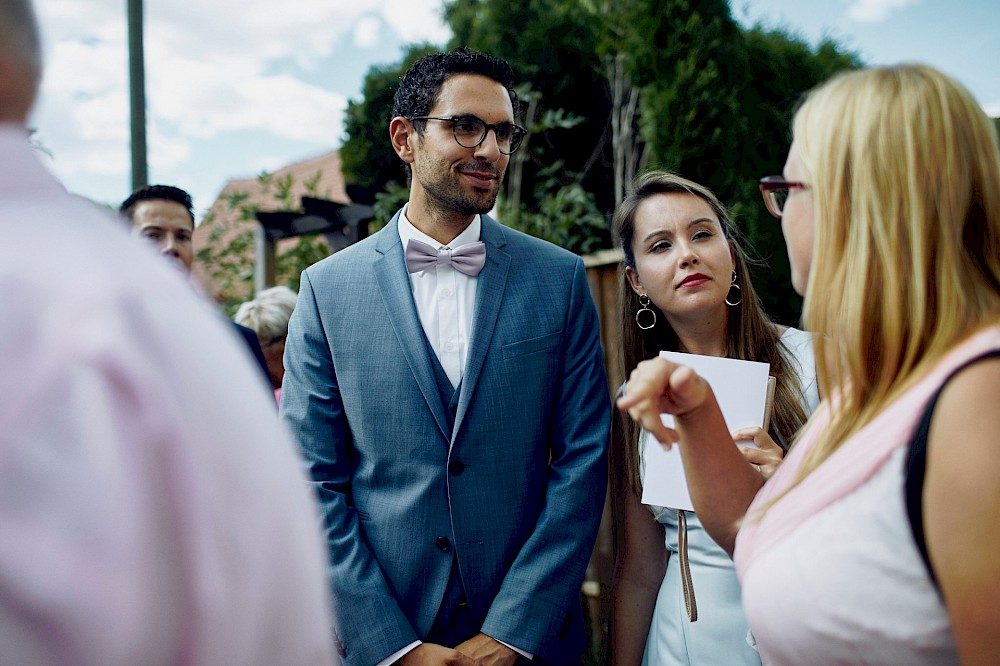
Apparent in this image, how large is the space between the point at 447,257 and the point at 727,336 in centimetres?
91

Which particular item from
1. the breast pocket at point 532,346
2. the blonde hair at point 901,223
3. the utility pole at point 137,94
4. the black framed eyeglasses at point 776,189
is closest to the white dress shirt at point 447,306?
the breast pocket at point 532,346

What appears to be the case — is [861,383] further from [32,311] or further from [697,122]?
[697,122]

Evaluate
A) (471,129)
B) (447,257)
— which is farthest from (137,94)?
(447,257)

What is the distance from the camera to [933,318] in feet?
4.04

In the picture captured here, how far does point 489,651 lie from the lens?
2.08 m

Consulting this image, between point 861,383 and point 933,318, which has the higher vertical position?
point 933,318

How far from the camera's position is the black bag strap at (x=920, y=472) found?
1.08 m

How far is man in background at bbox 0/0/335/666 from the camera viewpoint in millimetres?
613

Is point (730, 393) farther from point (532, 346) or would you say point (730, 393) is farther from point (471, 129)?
point (471, 129)

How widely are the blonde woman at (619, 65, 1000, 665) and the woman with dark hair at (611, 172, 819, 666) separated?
0.68 m

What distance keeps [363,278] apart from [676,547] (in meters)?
1.20

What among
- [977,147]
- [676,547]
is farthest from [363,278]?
[977,147]

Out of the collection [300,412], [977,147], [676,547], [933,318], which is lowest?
[676,547]

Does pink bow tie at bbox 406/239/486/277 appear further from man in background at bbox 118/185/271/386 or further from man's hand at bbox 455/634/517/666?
man in background at bbox 118/185/271/386
